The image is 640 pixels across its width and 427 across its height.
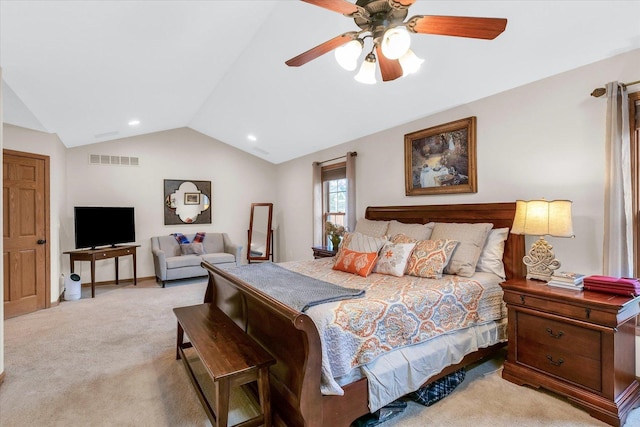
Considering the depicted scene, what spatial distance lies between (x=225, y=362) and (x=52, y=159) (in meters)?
4.49

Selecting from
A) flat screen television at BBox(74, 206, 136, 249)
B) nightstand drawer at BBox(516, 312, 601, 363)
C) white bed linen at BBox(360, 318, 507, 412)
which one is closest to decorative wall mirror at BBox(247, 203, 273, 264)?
flat screen television at BBox(74, 206, 136, 249)

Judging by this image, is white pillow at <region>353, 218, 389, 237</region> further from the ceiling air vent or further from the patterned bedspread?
the ceiling air vent

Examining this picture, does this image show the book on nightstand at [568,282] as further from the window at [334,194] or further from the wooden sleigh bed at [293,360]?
the window at [334,194]

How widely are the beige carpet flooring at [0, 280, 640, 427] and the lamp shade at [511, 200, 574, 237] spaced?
1163mm

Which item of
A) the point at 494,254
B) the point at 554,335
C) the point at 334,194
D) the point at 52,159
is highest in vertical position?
the point at 52,159

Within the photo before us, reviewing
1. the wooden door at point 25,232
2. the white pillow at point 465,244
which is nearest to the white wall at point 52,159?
the wooden door at point 25,232

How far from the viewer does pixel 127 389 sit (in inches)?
93.9

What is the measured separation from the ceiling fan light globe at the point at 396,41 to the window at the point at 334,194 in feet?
11.7

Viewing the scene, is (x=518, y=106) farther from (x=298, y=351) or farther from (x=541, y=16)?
(x=298, y=351)

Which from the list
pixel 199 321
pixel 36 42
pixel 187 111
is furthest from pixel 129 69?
pixel 199 321

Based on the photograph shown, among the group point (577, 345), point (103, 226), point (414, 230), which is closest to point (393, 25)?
point (414, 230)

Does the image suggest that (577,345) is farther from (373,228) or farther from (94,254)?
(94,254)

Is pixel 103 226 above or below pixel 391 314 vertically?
above

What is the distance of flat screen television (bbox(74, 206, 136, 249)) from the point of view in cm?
501
